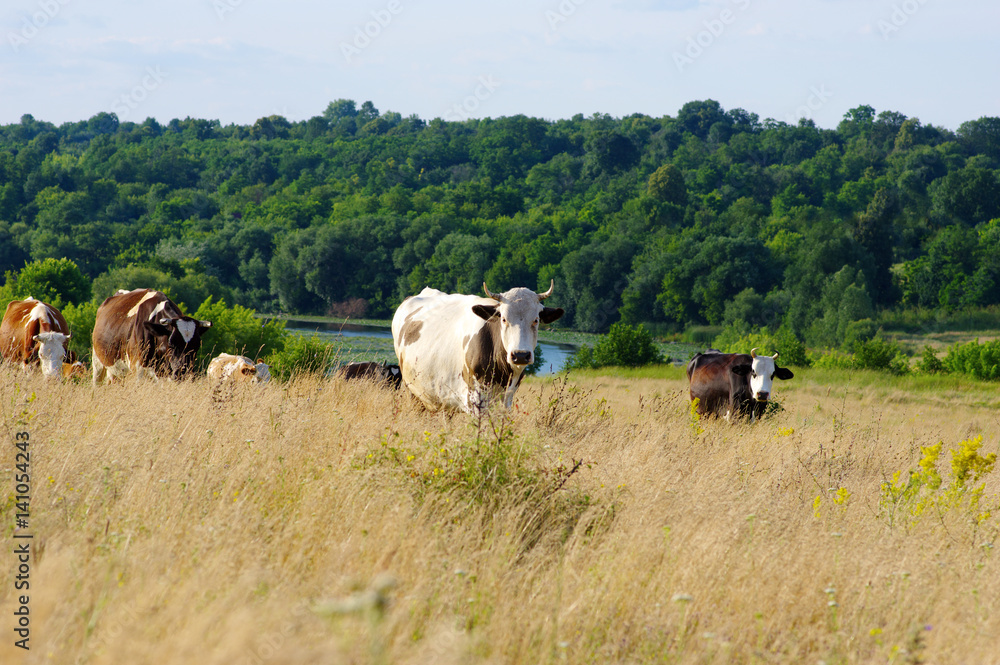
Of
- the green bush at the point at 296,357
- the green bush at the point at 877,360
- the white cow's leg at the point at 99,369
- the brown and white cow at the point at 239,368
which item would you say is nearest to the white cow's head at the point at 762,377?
the green bush at the point at 296,357

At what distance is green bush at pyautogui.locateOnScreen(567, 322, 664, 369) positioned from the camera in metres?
42.5

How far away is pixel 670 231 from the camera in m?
86.2

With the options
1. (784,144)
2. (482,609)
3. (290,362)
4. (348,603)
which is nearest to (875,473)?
(482,609)

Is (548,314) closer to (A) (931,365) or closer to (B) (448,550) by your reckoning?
(B) (448,550)

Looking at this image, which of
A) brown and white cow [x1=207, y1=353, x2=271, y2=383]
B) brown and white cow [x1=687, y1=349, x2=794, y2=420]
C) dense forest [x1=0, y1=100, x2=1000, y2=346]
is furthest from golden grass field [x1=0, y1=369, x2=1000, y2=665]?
dense forest [x1=0, y1=100, x2=1000, y2=346]

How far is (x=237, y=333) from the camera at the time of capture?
2327cm

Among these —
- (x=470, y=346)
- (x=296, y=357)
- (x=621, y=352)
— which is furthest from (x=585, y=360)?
(x=470, y=346)

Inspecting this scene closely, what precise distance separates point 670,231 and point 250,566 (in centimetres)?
8580

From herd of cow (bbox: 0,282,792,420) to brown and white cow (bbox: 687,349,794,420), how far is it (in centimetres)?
2

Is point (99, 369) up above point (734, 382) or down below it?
above

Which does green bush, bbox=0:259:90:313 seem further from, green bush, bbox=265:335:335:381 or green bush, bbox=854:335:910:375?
green bush, bbox=854:335:910:375

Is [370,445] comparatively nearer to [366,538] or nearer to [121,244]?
[366,538]

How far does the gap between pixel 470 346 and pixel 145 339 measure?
15.7 feet

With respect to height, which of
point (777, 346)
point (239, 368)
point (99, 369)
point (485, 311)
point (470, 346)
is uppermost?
point (485, 311)
